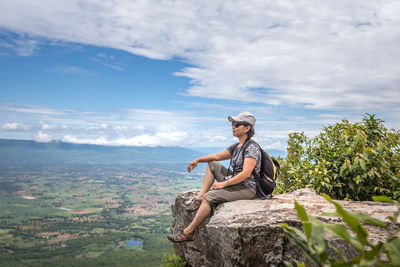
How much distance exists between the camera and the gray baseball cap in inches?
239

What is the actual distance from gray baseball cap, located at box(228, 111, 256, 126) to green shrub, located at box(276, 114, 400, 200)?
110 inches

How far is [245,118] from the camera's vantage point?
6.07 metres

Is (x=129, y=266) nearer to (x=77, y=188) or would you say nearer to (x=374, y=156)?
(x=374, y=156)

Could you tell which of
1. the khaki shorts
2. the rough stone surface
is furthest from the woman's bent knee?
the rough stone surface

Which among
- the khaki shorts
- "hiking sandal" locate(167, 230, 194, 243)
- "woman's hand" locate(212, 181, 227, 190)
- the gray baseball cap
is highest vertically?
the gray baseball cap

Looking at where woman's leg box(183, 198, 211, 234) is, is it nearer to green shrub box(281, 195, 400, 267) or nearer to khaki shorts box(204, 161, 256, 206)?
khaki shorts box(204, 161, 256, 206)

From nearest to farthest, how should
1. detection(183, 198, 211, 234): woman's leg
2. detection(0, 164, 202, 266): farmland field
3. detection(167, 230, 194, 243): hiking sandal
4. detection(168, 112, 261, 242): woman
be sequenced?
1. detection(168, 112, 261, 242): woman
2. detection(183, 198, 211, 234): woman's leg
3. detection(167, 230, 194, 243): hiking sandal
4. detection(0, 164, 202, 266): farmland field

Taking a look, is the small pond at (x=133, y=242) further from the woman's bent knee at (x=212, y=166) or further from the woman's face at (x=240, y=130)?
the woman's face at (x=240, y=130)

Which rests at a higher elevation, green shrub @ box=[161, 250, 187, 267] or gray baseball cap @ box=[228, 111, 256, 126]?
gray baseball cap @ box=[228, 111, 256, 126]

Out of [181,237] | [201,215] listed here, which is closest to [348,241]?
[201,215]

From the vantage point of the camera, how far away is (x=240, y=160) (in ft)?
19.5

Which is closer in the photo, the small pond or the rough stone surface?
the rough stone surface

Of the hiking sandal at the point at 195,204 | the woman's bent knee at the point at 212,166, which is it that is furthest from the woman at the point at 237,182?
the hiking sandal at the point at 195,204

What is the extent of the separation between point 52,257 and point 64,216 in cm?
4811
